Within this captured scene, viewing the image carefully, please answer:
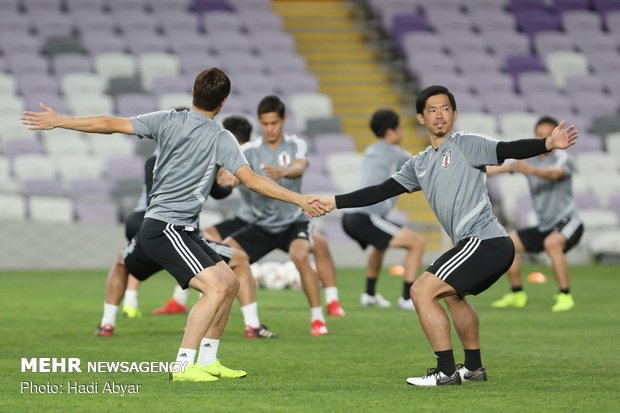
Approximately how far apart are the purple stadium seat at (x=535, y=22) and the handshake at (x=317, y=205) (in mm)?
22424

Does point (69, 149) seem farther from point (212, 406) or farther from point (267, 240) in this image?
point (212, 406)

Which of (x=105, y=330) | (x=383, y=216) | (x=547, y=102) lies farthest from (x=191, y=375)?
(x=547, y=102)

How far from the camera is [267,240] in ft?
44.2

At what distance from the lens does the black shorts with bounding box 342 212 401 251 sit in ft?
52.2

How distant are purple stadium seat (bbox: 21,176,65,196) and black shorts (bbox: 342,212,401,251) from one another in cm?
868

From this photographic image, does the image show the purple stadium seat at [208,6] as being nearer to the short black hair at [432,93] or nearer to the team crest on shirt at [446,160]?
the short black hair at [432,93]

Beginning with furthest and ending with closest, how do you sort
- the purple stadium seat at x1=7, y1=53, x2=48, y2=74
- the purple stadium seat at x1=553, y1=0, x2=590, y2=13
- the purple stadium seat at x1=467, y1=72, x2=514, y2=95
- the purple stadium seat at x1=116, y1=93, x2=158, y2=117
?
the purple stadium seat at x1=553, y1=0, x2=590, y2=13
the purple stadium seat at x1=467, y1=72, x2=514, y2=95
the purple stadium seat at x1=7, y1=53, x2=48, y2=74
the purple stadium seat at x1=116, y1=93, x2=158, y2=117

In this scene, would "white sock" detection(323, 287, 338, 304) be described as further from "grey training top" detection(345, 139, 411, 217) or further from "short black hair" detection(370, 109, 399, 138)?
"short black hair" detection(370, 109, 399, 138)

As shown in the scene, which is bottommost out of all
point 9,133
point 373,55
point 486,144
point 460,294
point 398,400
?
point 398,400

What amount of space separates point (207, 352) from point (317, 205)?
1.32 metres

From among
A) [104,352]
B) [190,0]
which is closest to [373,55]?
[190,0]

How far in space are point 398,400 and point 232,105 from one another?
60.8ft

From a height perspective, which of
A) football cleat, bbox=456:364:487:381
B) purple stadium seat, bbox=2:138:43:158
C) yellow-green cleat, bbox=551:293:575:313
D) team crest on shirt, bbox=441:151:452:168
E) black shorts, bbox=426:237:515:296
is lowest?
football cleat, bbox=456:364:487:381

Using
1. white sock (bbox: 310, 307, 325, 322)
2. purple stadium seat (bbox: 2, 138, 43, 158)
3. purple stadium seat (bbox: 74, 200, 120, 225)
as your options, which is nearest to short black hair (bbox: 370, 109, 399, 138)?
white sock (bbox: 310, 307, 325, 322)
